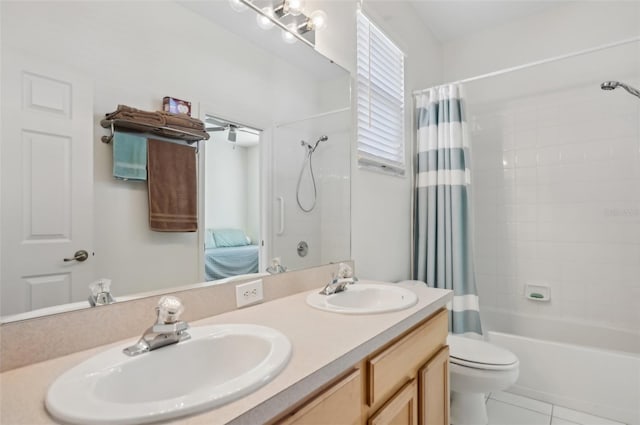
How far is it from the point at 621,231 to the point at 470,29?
1947 millimetres

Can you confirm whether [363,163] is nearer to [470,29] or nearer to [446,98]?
[446,98]

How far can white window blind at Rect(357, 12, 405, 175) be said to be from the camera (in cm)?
190

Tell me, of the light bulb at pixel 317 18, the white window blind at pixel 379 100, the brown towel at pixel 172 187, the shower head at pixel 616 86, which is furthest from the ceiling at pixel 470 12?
the brown towel at pixel 172 187

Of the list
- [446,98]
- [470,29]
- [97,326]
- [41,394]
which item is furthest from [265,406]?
[470,29]

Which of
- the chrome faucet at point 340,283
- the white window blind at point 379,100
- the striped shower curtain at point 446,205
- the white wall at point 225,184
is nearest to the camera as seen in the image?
the white wall at point 225,184

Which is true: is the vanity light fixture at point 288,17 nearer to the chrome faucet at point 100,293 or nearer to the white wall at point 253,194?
the white wall at point 253,194

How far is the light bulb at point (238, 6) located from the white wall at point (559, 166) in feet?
7.51

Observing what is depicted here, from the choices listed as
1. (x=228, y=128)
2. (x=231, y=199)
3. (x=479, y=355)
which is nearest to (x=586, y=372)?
(x=479, y=355)

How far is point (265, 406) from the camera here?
555mm

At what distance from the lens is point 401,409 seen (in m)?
1.03

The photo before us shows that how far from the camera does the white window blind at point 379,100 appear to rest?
74.9 inches

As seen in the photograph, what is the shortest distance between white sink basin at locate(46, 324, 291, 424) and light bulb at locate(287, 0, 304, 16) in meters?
1.29

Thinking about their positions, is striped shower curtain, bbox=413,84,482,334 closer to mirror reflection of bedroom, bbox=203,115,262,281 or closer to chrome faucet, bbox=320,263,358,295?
chrome faucet, bbox=320,263,358,295

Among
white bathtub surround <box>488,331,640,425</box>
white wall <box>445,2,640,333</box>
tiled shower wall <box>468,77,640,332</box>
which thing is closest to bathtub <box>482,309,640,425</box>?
white bathtub surround <box>488,331,640,425</box>
